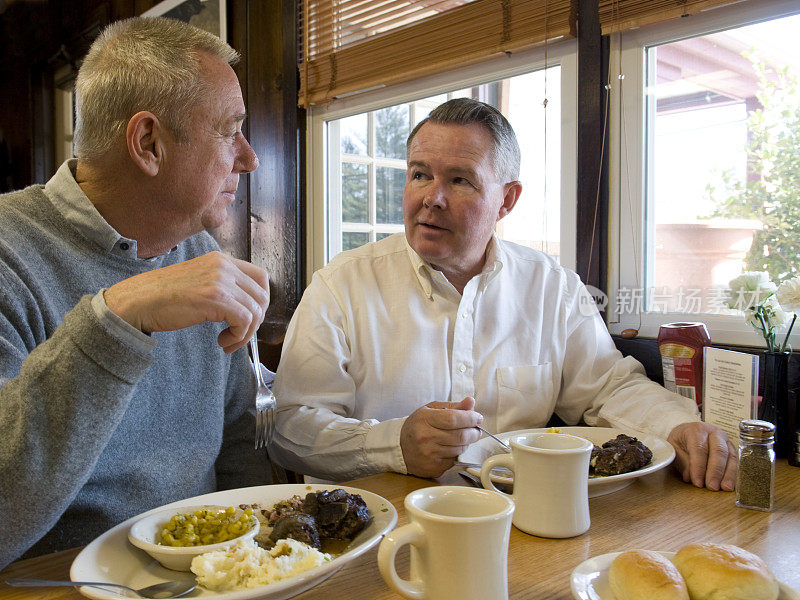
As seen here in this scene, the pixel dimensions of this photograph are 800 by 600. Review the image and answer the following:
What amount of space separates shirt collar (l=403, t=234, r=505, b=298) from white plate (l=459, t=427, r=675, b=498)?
497mm

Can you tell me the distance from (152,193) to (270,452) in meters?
0.66

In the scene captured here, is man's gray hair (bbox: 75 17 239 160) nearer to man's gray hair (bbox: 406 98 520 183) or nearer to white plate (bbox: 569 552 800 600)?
man's gray hair (bbox: 406 98 520 183)

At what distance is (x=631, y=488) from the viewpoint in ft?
3.75

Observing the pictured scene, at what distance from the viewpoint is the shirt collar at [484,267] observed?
1.72 metres

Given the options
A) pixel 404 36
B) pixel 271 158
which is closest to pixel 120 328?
pixel 404 36

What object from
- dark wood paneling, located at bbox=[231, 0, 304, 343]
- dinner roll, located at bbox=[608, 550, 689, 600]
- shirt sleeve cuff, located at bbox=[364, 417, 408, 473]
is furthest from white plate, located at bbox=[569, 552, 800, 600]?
dark wood paneling, located at bbox=[231, 0, 304, 343]

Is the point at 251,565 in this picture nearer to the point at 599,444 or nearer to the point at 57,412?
the point at 57,412

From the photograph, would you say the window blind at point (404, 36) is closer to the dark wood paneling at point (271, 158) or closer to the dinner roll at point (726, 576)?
the dark wood paneling at point (271, 158)

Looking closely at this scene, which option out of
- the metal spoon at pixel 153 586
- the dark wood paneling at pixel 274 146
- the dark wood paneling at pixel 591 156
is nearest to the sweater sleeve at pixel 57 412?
the metal spoon at pixel 153 586

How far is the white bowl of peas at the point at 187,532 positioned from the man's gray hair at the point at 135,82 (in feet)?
2.30

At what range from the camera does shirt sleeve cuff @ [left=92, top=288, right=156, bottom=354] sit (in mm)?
821

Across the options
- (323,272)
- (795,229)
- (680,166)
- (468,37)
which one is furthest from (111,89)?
(795,229)

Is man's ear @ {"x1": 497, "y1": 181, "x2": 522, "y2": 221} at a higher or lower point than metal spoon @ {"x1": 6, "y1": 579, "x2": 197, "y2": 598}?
higher

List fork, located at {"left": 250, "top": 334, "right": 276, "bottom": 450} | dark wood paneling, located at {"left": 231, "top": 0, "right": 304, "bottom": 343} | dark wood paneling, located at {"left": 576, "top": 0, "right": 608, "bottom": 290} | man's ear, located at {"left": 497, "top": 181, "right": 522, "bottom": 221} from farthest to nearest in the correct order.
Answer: dark wood paneling, located at {"left": 231, "top": 0, "right": 304, "bottom": 343} → dark wood paneling, located at {"left": 576, "top": 0, "right": 608, "bottom": 290} → man's ear, located at {"left": 497, "top": 181, "right": 522, "bottom": 221} → fork, located at {"left": 250, "top": 334, "right": 276, "bottom": 450}
